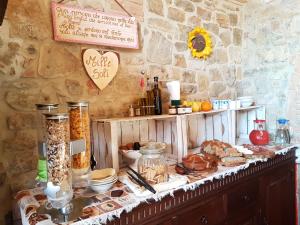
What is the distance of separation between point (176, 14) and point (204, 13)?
1.11 ft

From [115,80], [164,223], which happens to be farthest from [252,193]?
[115,80]

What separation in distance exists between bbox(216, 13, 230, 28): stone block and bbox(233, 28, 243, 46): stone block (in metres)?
0.12

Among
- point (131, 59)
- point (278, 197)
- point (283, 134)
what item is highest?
point (131, 59)

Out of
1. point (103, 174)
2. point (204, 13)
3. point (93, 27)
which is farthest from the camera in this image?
point (204, 13)

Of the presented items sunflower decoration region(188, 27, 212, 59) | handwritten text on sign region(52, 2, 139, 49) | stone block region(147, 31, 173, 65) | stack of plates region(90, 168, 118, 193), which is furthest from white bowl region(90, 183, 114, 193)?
sunflower decoration region(188, 27, 212, 59)

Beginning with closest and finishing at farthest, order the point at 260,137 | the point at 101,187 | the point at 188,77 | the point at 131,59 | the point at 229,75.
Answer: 1. the point at 101,187
2. the point at 131,59
3. the point at 260,137
4. the point at 188,77
5. the point at 229,75

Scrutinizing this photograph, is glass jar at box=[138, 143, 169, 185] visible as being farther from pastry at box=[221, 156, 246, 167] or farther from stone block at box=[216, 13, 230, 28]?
stone block at box=[216, 13, 230, 28]

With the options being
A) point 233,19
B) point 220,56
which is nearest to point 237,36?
point 233,19

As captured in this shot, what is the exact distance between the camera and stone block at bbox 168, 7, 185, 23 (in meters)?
1.83

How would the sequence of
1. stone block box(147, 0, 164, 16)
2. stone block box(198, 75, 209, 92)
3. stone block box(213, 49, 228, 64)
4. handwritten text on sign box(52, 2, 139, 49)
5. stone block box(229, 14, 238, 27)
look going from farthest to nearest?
stone block box(229, 14, 238, 27)
stone block box(213, 49, 228, 64)
stone block box(198, 75, 209, 92)
stone block box(147, 0, 164, 16)
handwritten text on sign box(52, 2, 139, 49)

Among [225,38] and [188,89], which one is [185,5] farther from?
[188,89]

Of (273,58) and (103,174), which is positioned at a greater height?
(273,58)

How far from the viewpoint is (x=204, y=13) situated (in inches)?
81.4

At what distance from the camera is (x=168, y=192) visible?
3.57 ft
